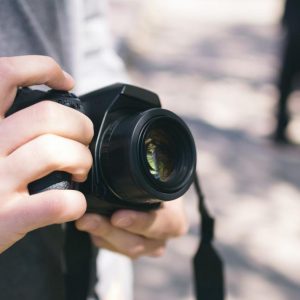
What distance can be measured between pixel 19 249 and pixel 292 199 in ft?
6.10

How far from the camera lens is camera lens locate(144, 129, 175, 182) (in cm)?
74

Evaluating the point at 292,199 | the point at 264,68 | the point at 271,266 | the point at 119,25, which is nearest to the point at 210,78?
the point at 264,68

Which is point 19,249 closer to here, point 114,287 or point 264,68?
point 114,287

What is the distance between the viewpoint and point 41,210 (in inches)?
22.6

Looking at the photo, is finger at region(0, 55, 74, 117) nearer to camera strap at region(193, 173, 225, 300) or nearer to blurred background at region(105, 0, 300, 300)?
camera strap at region(193, 173, 225, 300)

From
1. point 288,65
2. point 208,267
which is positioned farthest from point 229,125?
point 208,267

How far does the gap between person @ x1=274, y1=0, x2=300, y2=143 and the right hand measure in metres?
A: 1.94

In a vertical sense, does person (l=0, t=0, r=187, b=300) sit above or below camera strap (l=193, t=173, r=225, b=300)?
above

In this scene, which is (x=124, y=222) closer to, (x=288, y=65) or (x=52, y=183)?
(x=52, y=183)

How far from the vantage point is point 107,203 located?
0.74 meters

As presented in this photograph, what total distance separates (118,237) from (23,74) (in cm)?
28

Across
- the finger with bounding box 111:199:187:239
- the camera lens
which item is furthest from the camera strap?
the camera lens

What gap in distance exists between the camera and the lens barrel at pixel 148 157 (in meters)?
0.68

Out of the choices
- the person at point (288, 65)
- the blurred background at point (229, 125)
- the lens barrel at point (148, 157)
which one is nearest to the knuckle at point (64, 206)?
the lens barrel at point (148, 157)
